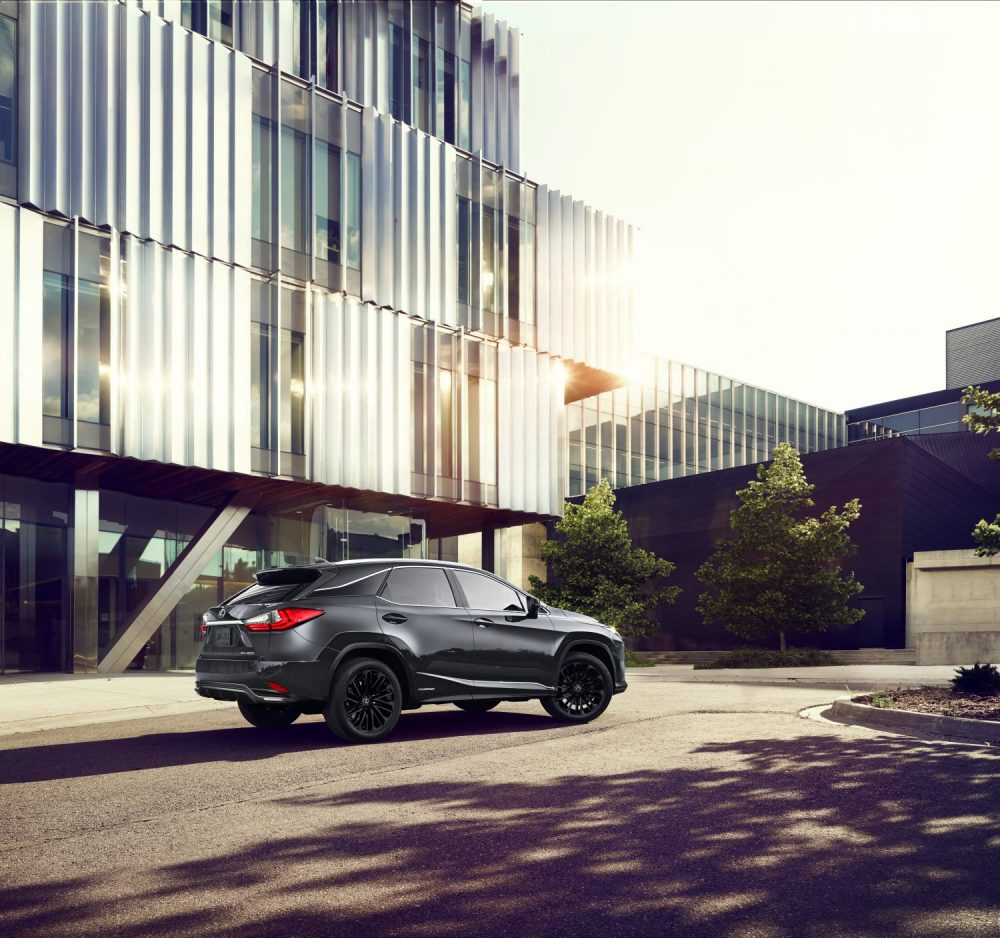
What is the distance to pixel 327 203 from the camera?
28.3 metres

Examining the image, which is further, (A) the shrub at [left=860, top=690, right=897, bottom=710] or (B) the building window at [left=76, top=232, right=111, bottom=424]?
(B) the building window at [left=76, top=232, right=111, bottom=424]

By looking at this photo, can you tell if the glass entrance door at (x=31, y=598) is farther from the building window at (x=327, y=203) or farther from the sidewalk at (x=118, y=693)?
the building window at (x=327, y=203)

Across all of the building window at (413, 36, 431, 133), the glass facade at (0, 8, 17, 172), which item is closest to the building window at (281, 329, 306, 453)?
the glass facade at (0, 8, 17, 172)

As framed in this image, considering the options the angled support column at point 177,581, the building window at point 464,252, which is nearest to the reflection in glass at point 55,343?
the angled support column at point 177,581

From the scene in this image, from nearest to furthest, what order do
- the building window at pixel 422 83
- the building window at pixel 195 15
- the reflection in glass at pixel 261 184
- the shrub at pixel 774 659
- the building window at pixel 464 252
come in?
the reflection in glass at pixel 261 184 < the building window at pixel 195 15 < the building window at pixel 464 252 < the shrub at pixel 774 659 < the building window at pixel 422 83

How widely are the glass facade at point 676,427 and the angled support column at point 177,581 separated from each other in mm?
29687

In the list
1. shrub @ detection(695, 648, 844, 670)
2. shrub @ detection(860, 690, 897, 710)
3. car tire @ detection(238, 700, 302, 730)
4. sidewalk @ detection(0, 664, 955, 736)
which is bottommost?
shrub @ detection(695, 648, 844, 670)

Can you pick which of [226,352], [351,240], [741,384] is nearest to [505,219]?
[351,240]

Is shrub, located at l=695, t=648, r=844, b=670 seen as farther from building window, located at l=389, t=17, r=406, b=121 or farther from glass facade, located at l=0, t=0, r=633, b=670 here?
building window, located at l=389, t=17, r=406, b=121

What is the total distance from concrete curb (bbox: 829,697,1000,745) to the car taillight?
608 centimetres

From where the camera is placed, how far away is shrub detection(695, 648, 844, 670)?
104ft

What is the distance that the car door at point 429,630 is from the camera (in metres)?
10.3

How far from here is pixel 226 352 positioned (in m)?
25.4

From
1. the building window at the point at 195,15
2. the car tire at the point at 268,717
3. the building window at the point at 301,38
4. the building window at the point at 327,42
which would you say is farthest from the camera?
the building window at the point at 327,42
